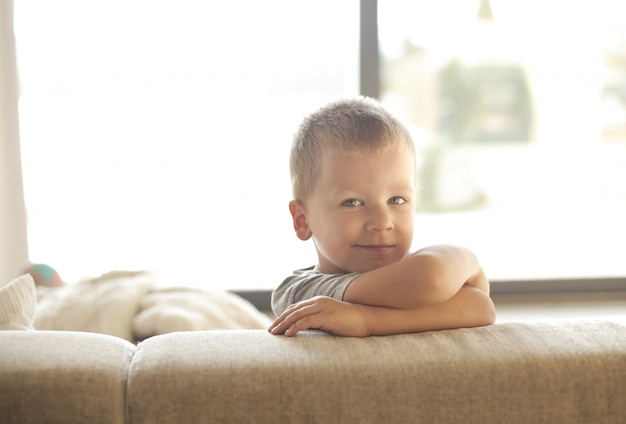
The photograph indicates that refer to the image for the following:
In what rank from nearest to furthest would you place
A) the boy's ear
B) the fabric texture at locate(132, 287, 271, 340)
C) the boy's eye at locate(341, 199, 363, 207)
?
the boy's eye at locate(341, 199, 363, 207)
the boy's ear
the fabric texture at locate(132, 287, 271, 340)

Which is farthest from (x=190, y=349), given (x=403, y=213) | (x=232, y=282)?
(x=232, y=282)

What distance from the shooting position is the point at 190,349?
0.91 metres

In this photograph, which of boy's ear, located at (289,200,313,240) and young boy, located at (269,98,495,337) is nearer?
young boy, located at (269,98,495,337)

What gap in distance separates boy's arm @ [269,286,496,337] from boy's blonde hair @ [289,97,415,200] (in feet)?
1.01

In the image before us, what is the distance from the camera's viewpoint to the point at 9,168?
2.74 metres

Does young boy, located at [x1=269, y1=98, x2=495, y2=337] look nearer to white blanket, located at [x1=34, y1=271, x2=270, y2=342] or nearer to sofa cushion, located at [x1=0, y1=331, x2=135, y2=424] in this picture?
sofa cushion, located at [x1=0, y1=331, x2=135, y2=424]

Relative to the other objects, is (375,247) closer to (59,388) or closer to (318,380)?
(318,380)

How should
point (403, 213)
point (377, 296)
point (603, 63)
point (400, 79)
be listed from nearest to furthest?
point (377, 296), point (403, 213), point (400, 79), point (603, 63)

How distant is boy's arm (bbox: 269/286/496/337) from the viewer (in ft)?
3.26

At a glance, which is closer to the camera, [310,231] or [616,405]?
[616,405]

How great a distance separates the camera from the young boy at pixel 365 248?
1.00m

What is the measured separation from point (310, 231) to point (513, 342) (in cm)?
50

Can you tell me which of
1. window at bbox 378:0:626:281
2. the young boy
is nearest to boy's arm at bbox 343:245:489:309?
the young boy

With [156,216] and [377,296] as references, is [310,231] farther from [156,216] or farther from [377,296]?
[156,216]
